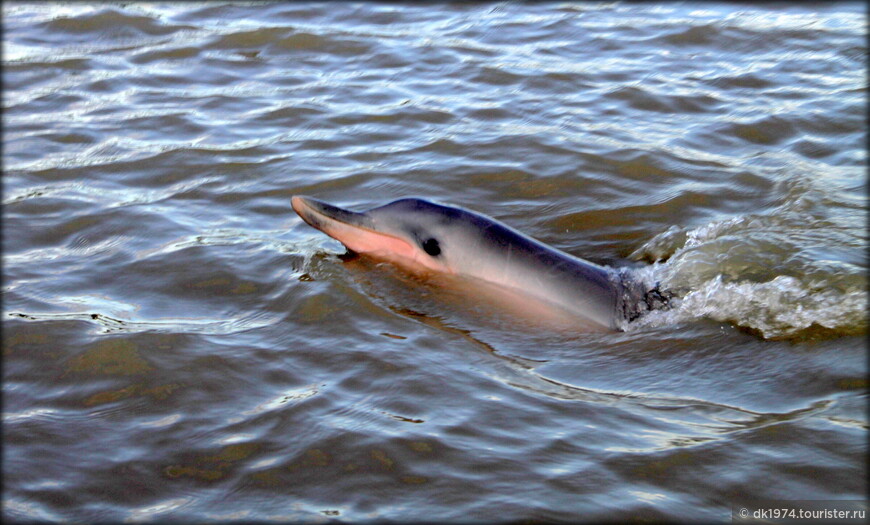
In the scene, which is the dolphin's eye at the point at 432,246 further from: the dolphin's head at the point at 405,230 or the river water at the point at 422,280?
the river water at the point at 422,280

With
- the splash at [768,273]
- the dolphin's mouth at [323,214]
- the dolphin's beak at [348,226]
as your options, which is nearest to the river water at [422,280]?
the splash at [768,273]

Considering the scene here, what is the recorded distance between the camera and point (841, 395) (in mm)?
4156

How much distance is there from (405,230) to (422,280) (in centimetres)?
32

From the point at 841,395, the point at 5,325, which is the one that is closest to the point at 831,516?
the point at 841,395

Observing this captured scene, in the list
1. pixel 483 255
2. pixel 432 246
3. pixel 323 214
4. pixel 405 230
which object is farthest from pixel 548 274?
pixel 323 214

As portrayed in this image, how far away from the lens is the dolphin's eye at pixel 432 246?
212 inches

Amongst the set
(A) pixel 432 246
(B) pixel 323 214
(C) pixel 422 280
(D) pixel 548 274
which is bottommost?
(C) pixel 422 280

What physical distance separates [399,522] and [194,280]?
109 inches

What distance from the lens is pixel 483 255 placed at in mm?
5289

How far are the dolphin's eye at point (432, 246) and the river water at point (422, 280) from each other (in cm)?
23

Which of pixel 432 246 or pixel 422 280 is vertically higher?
pixel 432 246

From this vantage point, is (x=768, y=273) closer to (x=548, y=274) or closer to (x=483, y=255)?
(x=548, y=274)

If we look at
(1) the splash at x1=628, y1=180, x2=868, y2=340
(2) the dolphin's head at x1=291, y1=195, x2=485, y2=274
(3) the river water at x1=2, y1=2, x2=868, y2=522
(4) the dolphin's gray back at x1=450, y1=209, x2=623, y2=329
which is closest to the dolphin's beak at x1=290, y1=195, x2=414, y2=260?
(2) the dolphin's head at x1=291, y1=195, x2=485, y2=274

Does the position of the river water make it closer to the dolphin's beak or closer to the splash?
the splash
